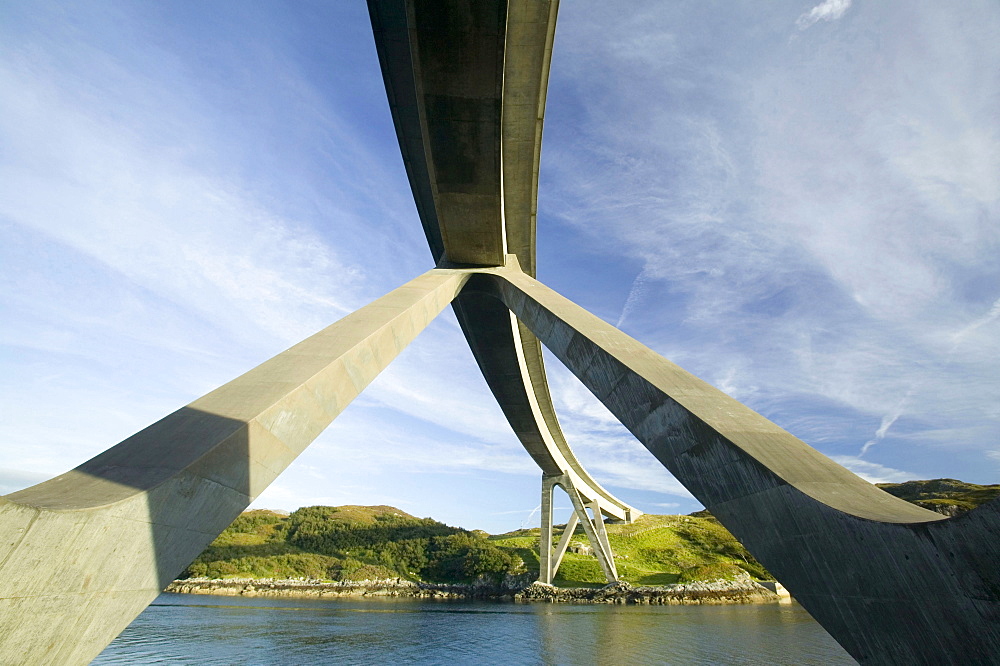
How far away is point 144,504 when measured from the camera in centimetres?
424

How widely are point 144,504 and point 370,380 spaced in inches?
163

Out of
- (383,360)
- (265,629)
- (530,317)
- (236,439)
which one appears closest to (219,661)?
(265,629)

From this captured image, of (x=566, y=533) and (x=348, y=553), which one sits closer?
(x=566, y=533)

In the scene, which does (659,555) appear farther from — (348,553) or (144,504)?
(144,504)

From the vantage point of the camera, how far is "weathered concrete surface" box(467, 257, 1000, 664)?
3086 millimetres

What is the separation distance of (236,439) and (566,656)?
1270 cm

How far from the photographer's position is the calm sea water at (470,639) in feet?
42.7

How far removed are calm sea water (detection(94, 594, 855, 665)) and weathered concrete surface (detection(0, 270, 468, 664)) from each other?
10.00 metres

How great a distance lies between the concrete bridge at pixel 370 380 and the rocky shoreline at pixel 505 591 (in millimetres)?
33080

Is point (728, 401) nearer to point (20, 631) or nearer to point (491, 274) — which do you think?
point (20, 631)

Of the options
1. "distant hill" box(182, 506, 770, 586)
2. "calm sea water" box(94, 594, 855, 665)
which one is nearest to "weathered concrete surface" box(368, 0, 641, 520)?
"calm sea water" box(94, 594, 855, 665)

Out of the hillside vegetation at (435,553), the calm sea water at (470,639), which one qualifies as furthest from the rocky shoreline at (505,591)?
the calm sea water at (470,639)

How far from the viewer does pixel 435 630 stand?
63.4ft

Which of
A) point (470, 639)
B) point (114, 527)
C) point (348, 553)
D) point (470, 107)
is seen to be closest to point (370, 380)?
point (114, 527)
